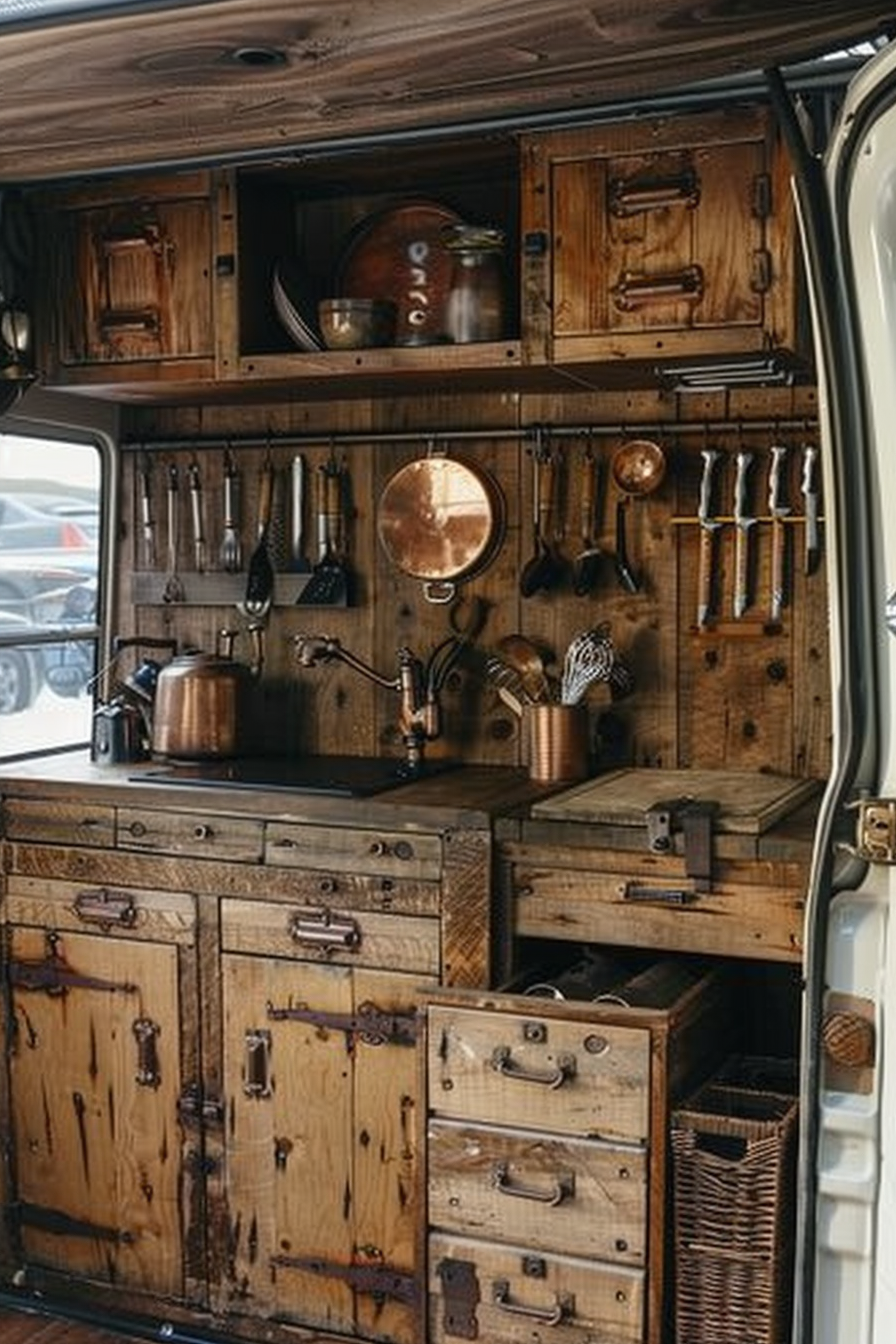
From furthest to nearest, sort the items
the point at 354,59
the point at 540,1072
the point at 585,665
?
the point at 585,665
the point at 540,1072
the point at 354,59

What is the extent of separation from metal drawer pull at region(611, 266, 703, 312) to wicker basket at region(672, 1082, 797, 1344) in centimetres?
148

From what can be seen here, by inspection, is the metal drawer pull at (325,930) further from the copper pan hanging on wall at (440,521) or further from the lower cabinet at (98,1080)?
the copper pan hanging on wall at (440,521)

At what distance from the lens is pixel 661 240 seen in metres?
3.08

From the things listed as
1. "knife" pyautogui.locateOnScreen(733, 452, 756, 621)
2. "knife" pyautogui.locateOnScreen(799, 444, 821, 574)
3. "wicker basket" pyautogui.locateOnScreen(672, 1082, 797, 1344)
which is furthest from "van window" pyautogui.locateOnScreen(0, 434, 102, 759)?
"wicker basket" pyautogui.locateOnScreen(672, 1082, 797, 1344)

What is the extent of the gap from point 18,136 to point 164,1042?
1785 mm

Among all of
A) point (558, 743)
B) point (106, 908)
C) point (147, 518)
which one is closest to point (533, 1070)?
point (558, 743)

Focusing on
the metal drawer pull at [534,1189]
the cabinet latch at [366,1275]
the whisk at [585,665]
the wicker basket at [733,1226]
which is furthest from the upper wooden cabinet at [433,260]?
the cabinet latch at [366,1275]

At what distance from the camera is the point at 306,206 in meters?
3.75

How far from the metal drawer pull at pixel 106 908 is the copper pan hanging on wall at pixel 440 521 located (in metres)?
0.97

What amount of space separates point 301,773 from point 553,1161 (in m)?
1.06

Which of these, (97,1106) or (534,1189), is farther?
(97,1106)

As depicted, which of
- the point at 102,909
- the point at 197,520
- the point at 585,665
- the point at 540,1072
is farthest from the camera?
the point at 197,520

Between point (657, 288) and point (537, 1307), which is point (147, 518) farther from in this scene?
point (537, 1307)

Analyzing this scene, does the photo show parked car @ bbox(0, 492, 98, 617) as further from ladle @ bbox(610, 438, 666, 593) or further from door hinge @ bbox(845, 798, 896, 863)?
door hinge @ bbox(845, 798, 896, 863)
